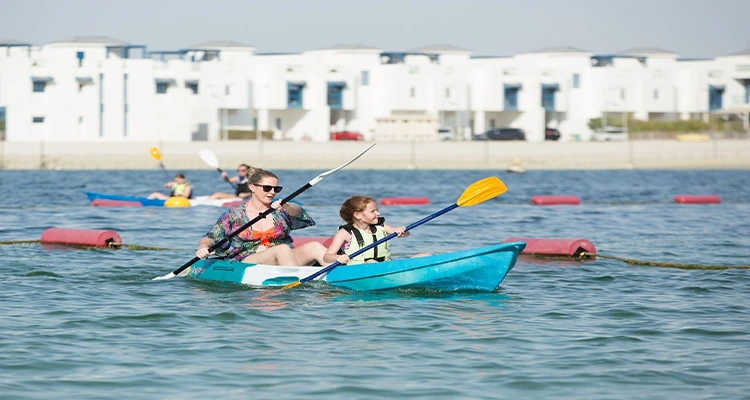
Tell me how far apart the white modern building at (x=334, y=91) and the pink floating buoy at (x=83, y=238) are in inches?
2308

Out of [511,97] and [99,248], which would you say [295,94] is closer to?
[511,97]

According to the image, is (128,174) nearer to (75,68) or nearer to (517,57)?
(75,68)

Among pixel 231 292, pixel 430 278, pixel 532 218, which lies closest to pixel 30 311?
pixel 231 292

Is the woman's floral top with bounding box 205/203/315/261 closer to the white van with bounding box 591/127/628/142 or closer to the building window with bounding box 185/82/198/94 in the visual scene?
the building window with bounding box 185/82/198/94

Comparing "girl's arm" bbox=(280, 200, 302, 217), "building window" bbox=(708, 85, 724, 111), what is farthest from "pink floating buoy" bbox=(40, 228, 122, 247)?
"building window" bbox=(708, 85, 724, 111)

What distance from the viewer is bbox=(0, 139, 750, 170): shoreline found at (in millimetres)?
68875

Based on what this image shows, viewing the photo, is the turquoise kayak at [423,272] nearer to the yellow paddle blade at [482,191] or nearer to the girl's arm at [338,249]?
the girl's arm at [338,249]

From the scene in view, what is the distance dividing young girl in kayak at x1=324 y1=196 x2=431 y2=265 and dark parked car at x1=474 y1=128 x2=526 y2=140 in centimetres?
6957

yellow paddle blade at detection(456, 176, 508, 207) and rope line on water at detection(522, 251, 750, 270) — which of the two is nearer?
yellow paddle blade at detection(456, 176, 508, 207)

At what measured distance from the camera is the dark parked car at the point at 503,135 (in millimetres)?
81312

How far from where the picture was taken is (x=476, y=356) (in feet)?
28.2

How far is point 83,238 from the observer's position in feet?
55.2

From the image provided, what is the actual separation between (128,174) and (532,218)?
3954 centimetres

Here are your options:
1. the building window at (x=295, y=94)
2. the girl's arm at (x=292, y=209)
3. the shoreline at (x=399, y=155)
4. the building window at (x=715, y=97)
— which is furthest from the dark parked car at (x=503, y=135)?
the girl's arm at (x=292, y=209)
